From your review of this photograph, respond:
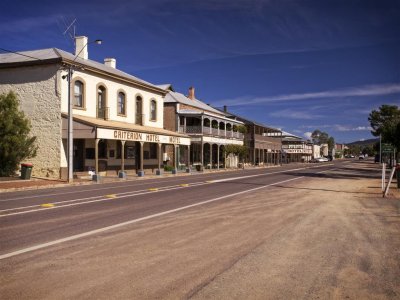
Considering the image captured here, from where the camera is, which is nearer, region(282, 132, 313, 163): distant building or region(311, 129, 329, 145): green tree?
region(282, 132, 313, 163): distant building

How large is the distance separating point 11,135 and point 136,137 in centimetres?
932

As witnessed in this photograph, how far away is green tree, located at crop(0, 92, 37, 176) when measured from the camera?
2362 cm

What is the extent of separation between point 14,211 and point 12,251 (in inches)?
206

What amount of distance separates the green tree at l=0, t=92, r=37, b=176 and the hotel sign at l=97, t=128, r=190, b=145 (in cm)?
432

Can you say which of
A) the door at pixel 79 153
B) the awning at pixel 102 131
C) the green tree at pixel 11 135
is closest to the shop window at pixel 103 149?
the door at pixel 79 153

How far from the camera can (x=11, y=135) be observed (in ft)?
78.5

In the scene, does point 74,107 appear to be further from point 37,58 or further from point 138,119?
point 138,119

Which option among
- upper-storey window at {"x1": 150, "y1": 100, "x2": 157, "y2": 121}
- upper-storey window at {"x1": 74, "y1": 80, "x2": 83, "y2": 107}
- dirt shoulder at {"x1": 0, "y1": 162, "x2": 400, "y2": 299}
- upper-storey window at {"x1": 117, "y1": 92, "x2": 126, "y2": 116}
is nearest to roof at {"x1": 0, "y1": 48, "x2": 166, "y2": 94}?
upper-storey window at {"x1": 74, "y1": 80, "x2": 83, "y2": 107}

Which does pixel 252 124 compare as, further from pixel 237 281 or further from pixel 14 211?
pixel 237 281

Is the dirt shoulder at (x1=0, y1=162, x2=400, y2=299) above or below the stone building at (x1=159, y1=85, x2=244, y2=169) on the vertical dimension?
below

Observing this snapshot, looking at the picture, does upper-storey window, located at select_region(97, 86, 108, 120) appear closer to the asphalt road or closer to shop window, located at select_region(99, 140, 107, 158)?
shop window, located at select_region(99, 140, 107, 158)

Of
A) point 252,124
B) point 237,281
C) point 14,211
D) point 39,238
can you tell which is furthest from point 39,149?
point 252,124

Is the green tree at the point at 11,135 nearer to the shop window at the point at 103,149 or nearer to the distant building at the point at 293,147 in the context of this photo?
the shop window at the point at 103,149

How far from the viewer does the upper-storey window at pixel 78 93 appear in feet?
92.4
